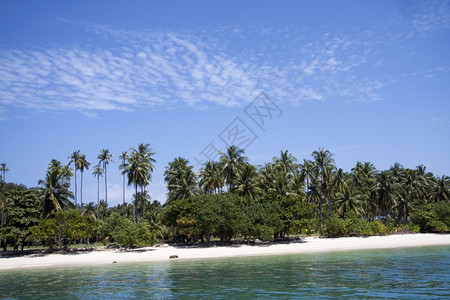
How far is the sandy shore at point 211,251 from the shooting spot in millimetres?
41688

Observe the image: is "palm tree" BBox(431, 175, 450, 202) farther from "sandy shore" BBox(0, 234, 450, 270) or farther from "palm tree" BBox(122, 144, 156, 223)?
"palm tree" BBox(122, 144, 156, 223)

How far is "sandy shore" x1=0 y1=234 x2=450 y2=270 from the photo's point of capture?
41.7m

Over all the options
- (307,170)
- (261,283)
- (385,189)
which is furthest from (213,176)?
(261,283)

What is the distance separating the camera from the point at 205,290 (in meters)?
20.0

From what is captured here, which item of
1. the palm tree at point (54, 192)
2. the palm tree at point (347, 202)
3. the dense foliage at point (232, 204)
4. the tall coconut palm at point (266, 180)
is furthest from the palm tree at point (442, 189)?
the palm tree at point (54, 192)

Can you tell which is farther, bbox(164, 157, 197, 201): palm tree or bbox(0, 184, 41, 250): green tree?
bbox(164, 157, 197, 201): palm tree

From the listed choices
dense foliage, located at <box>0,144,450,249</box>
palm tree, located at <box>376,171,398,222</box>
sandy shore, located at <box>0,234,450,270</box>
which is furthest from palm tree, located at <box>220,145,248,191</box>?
palm tree, located at <box>376,171,398,222</box>

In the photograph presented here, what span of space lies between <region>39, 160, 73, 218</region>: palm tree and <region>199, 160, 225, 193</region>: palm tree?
73.5 feet

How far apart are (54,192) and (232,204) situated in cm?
2615

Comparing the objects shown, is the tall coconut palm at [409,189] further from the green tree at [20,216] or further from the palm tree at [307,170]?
the green tree at [20,216]

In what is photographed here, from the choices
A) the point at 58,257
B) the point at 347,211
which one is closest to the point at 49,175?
the point at 58,257

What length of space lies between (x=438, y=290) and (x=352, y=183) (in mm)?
61442

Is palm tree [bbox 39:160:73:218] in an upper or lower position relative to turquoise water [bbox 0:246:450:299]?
upper

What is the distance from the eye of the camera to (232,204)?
1953 inches
